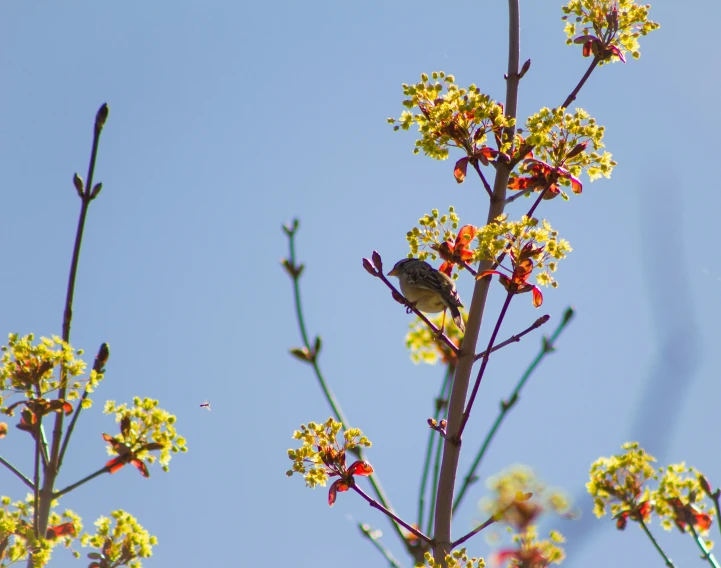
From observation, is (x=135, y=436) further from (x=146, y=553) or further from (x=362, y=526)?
(x=362, y=526)

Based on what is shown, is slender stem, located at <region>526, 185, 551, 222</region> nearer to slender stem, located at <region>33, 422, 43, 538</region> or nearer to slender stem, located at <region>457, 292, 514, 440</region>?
slender stem, located at <region>457, 292, 514, 440</region>

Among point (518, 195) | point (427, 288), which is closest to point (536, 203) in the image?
point (518, 195)

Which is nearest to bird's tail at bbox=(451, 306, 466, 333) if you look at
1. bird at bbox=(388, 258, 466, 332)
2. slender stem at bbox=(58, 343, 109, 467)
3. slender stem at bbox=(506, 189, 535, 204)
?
bird at bbox=(388, 258, 466, 332)

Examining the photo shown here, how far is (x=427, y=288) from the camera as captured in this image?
5.83 m

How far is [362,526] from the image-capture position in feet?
12.9

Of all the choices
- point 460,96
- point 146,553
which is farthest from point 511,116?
point 146,553

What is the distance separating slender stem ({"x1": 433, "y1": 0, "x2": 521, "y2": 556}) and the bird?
0.89 m

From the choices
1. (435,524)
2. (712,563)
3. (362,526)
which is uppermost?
(362,526)

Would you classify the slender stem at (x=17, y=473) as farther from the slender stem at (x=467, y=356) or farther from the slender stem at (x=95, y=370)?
the slender stem at (x=467, y=356)

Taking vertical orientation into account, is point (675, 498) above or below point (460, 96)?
below

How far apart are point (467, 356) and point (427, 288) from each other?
2082 millimetres

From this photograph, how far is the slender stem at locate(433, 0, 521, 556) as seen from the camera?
3.54 meters

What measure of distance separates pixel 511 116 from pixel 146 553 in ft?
10.1

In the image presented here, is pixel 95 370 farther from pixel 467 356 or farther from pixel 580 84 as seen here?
pixel 580 84
